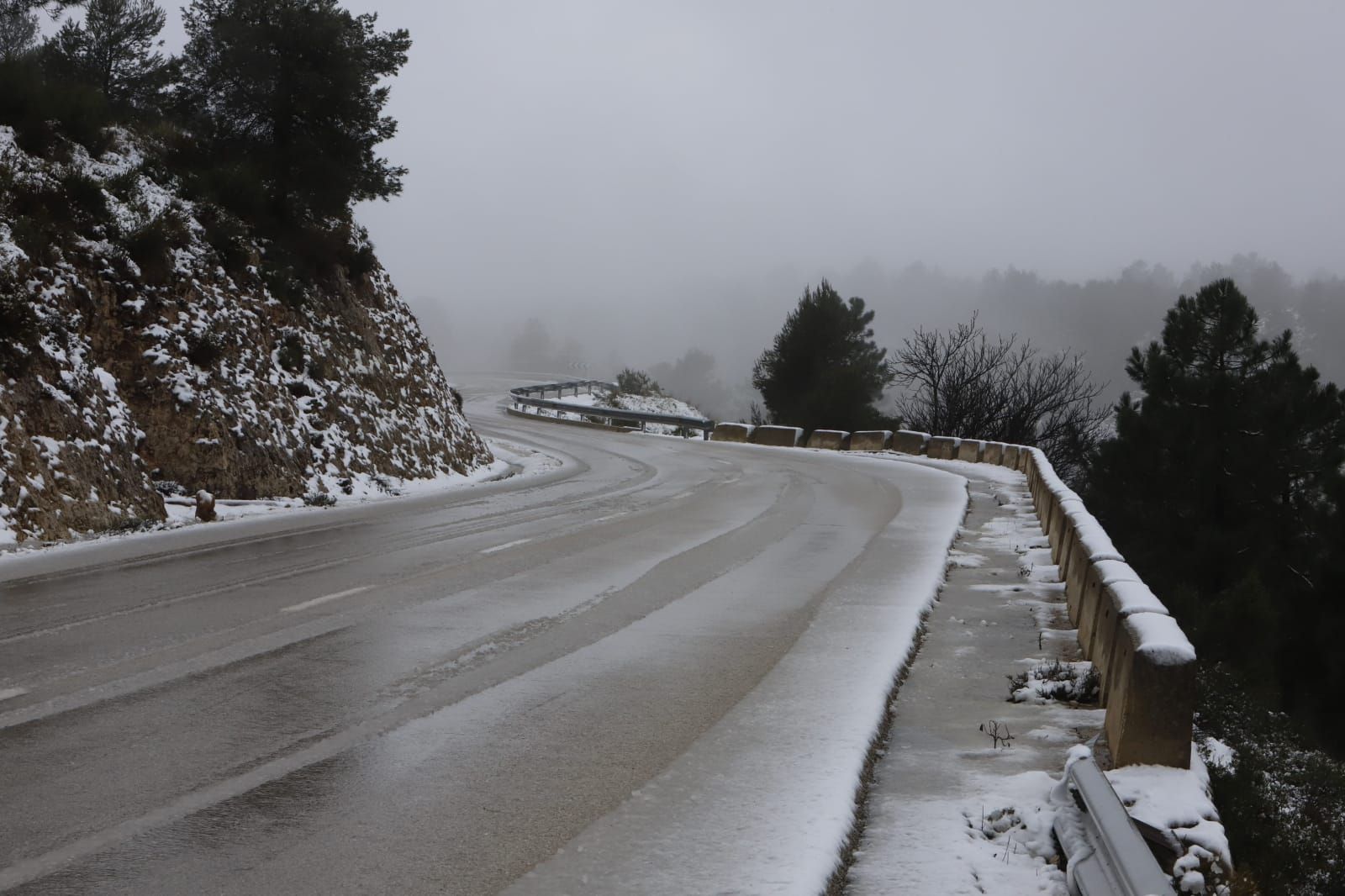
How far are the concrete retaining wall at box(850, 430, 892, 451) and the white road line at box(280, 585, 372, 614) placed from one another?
2542cm

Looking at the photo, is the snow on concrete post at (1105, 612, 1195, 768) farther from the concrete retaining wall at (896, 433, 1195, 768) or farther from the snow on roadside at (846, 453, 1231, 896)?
the snow on roadside at (846, 453, 1231, 896)

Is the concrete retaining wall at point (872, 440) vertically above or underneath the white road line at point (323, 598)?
above

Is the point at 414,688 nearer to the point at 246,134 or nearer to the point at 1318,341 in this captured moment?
the point at 246,134

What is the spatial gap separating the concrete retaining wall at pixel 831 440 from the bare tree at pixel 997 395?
9.54 metres

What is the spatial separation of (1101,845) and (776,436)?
32.9 m

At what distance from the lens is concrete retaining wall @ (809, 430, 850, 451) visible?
34719mm

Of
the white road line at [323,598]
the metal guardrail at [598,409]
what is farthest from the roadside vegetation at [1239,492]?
the white road line at [323,598]

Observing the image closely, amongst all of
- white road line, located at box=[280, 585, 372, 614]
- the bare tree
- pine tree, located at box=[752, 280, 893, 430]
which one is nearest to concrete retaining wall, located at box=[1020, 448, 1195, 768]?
white road line, located at box=[280, 585, 372, 614]

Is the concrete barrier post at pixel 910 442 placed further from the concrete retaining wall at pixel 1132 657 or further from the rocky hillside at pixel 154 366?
the concrete retaining wall at pixel 1132 657

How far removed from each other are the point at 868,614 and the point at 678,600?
1542 millimetres

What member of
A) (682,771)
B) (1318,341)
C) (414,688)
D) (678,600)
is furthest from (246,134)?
(1318,341)

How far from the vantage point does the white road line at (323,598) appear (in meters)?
8.20

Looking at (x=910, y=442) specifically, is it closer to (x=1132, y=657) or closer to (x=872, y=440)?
(x=872, y=440)

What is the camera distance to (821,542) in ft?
42.2
